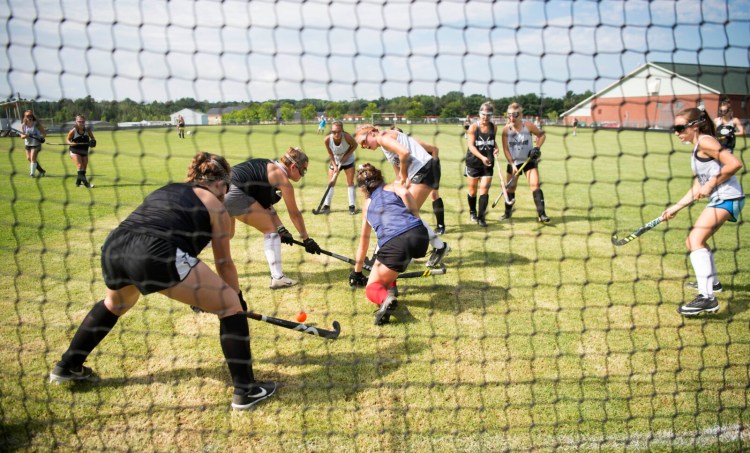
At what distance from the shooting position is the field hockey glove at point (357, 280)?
15.4 feet

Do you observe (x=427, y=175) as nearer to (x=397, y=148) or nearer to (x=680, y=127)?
(x=397, y=148)

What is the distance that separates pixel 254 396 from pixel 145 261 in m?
1.13

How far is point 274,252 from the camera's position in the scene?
489 centimetres

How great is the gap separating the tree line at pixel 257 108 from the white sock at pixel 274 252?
53.4 inches

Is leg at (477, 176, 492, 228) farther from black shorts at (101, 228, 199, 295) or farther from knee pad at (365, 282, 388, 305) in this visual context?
black shorts at (101, 228, 199, 295)

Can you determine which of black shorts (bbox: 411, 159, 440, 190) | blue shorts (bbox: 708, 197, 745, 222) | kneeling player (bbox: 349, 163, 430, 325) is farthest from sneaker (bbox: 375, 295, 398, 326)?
blue shorts (bbox: 708, 197, 745, 222)

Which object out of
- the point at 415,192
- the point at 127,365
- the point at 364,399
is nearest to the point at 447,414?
the point at 364,399

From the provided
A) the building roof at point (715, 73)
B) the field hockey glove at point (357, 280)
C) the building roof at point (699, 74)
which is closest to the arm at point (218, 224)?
the field hockey glove at point (357, 280)

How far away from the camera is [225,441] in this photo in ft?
8.96

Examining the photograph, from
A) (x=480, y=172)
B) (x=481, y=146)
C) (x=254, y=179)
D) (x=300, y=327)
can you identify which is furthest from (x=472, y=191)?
(x=300, y=327)

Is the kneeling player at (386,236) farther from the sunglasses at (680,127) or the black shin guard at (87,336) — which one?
the sunglasses at (680,127)

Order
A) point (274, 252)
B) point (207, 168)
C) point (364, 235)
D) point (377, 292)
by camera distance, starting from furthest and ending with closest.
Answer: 1. point (274, 252)
2. point (364, 235)
3. point (377, 292)
4. point (207, 168)

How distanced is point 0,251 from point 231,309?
5.14 metres

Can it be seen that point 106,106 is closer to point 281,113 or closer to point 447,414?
point 281,113
